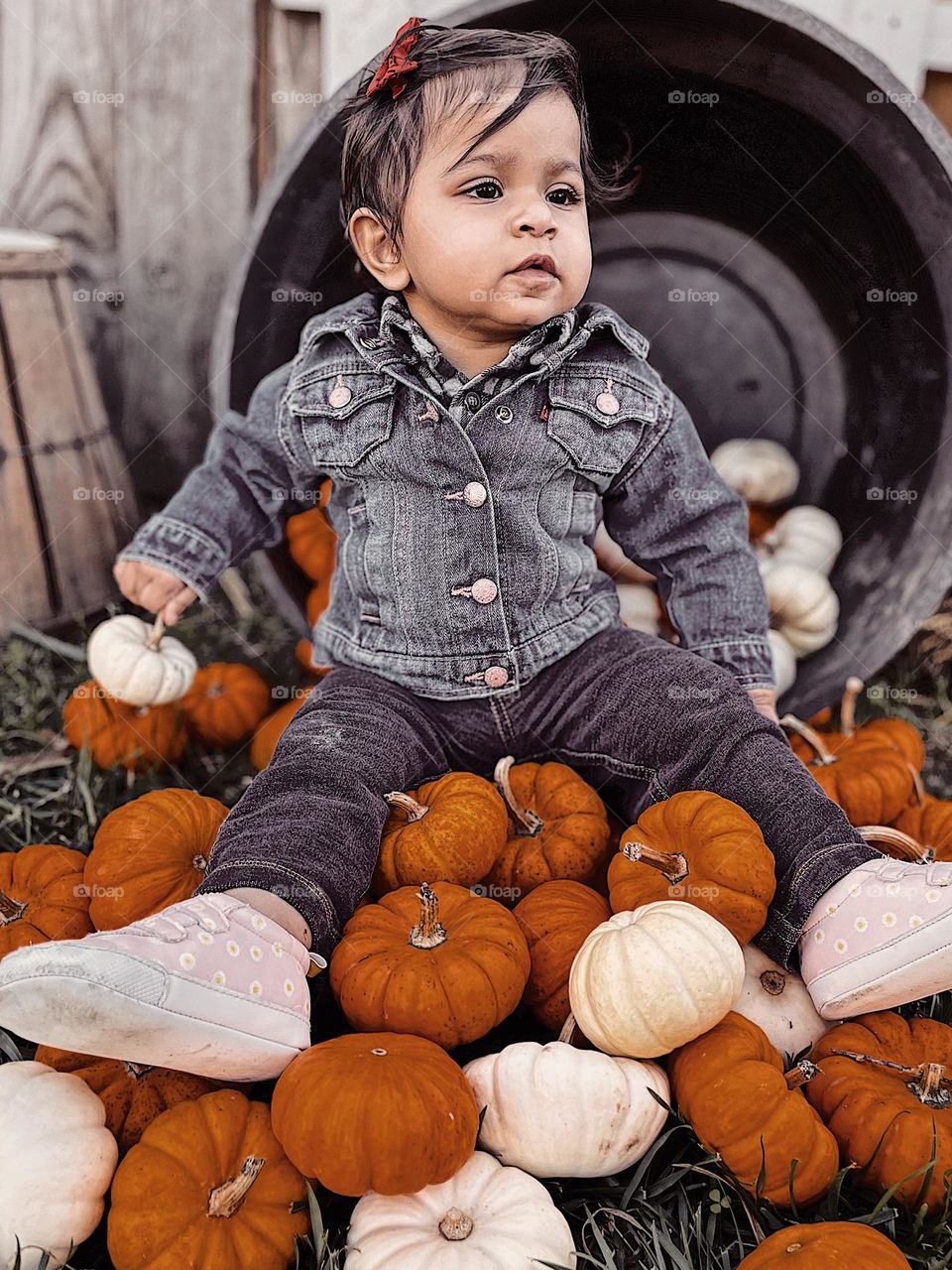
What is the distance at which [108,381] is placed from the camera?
3098mm

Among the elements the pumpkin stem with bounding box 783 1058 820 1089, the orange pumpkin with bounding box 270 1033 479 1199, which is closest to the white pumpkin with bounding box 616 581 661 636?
the pumpkin stem with bounding box 783 1058 820 1089

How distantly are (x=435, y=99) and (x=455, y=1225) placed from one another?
5.21ft

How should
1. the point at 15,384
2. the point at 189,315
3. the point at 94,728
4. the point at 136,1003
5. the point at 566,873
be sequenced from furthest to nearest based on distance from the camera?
the point at 189,315
the point at 15,384
the point at 94,728
the point at 566,873
the point at 136,1003

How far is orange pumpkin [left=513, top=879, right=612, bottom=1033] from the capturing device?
1.61 m

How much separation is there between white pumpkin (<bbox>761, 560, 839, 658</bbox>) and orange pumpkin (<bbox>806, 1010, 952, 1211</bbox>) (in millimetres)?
1086

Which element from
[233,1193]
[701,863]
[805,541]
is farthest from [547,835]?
[805,541]

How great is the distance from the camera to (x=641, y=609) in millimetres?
2490

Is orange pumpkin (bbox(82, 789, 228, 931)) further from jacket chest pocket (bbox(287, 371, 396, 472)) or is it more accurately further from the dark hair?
the dark hair

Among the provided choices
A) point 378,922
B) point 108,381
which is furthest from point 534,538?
point 108,381

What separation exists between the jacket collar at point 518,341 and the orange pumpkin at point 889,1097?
115 centimetres

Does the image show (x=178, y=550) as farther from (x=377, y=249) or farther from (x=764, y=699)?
(x=764, y=699)

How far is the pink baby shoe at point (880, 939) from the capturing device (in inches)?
56.4

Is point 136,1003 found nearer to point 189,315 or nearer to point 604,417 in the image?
point 604,417

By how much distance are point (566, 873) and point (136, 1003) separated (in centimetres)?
80
